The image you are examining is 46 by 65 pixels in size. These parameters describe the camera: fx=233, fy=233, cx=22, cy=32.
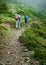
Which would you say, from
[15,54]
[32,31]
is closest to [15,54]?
[15,54]

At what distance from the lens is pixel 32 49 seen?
45.2 ft

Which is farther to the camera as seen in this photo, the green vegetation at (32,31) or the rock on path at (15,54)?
the green vegetation at (32,31)

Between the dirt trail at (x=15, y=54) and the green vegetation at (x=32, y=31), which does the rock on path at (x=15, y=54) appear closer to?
the dirt trail at (x=15, y=54)

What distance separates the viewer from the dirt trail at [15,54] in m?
11.8

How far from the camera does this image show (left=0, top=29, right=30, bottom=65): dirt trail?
1176cm

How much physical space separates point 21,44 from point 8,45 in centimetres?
85

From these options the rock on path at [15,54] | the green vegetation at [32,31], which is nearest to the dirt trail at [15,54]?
the rock on path at [15,54]

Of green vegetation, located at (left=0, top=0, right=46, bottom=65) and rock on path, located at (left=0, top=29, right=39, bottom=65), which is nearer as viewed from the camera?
rock on path, located at (left=0, top=29, right=39, bottom=65)

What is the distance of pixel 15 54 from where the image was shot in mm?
12852

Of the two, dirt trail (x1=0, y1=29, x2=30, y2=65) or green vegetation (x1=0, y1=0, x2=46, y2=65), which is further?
green vegetation (x1=0, y1=0, x2=46, y2=65)

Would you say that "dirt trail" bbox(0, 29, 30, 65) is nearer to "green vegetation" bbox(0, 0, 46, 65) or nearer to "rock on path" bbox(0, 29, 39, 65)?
"rock on path" bbox(0, 29, 39, 65)

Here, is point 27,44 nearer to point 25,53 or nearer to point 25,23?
point 25,53

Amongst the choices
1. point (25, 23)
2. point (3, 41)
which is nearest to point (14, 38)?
Result: point (3, 41)

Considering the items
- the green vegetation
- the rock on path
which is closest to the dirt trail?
the rock on path
